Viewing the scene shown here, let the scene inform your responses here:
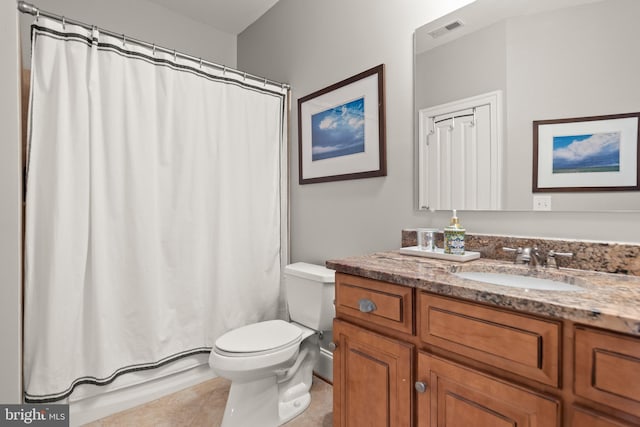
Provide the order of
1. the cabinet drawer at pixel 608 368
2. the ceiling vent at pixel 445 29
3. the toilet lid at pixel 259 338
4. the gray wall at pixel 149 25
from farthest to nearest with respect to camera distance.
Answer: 1. the gray wall at pixel 149 25
2. the toilet lid at pixel 259 338
3. the ceiling vent at pixel 445 29
4. the cabinet drawer at pixel 608 368

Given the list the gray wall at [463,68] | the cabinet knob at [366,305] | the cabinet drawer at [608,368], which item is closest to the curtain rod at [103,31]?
the gray wall at [463,68]

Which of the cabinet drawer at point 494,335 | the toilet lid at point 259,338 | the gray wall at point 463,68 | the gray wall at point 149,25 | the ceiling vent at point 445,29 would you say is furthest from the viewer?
the gray wall at point 149,25

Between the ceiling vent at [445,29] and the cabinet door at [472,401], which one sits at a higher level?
the ceiling vent at [445,29]

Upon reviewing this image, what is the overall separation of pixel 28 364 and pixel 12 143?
998mm

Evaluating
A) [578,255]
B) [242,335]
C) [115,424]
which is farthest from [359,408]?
[115,424]

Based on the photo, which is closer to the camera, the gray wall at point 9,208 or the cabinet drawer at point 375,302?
the cabinet drawer at point 375,302

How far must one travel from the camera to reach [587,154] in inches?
44.4

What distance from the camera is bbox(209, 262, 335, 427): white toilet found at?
151cm

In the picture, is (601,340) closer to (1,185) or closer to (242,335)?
(242,335)

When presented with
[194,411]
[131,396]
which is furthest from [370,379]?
[131,396]

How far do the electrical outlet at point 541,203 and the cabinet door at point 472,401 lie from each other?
71cm

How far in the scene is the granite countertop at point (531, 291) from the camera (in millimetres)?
664

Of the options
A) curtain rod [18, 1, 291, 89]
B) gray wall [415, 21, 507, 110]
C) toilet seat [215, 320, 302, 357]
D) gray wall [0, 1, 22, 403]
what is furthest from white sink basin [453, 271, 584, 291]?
curtain rod [18, 1, 291, 89]

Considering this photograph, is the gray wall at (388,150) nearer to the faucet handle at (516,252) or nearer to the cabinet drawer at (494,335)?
the faucet handle at (516,252)
